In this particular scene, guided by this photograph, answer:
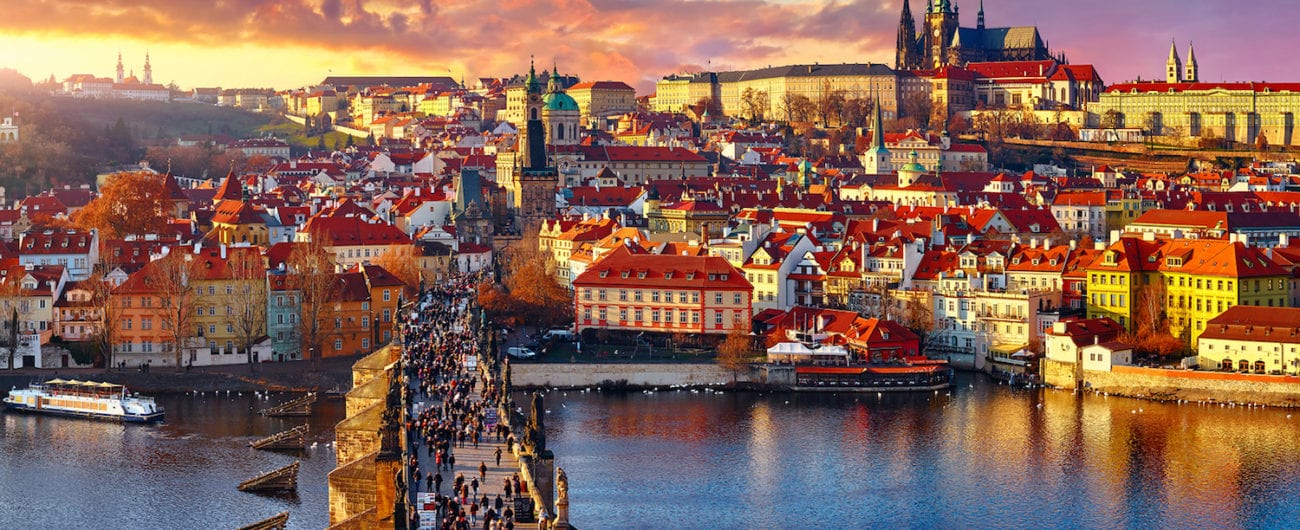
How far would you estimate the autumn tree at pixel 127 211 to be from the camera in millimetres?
69812

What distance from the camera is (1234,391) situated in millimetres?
45094

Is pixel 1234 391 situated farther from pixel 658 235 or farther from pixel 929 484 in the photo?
pixel 658 235

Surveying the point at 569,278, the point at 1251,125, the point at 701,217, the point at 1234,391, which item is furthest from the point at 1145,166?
the point at 1234,391

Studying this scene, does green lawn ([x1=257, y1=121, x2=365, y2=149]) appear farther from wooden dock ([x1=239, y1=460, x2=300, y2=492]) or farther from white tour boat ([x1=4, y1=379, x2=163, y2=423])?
wooden dock ([x1=239, y1=460, x2=300, y2=492])

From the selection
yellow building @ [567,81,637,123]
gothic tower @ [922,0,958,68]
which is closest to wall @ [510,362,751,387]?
yellow building @ [567,81,637,123]

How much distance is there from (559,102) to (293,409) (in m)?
66.5

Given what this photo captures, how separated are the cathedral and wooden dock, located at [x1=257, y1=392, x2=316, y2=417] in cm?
11030

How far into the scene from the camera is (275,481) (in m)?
35.2

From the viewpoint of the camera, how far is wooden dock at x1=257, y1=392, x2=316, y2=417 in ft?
143

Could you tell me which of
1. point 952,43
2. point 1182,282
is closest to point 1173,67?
point 952,43

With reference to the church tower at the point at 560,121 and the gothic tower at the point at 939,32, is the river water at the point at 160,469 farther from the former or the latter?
the gothic tower at the point at 939,32

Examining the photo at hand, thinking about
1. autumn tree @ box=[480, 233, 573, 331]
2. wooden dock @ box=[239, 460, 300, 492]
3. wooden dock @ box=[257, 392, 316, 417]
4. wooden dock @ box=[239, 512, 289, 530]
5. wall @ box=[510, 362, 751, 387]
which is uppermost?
autumn tree @ box=[480, 233, 573, 331]

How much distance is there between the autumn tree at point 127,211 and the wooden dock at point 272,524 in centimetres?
3855

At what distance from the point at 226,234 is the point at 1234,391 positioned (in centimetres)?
3625
